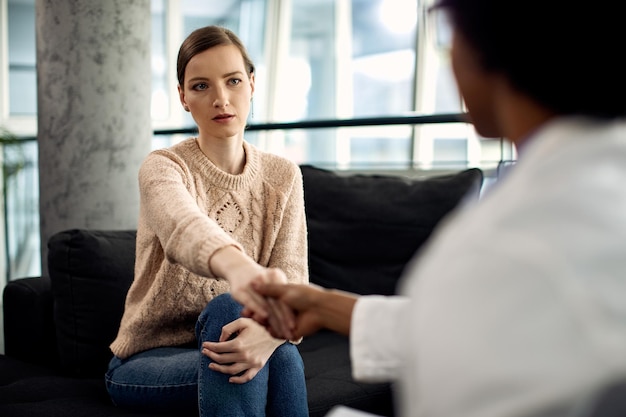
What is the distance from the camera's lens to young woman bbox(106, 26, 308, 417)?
160cm

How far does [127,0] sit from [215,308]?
1.67 meters

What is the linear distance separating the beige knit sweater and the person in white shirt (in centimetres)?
113

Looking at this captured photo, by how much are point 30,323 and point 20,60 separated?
20.9 feet

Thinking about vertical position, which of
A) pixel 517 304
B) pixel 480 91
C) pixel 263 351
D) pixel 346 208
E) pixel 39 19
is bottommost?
pixel 263 351

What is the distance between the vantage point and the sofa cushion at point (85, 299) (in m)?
2.24

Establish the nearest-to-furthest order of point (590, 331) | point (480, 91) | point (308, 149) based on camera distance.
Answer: point (590, 331) < point (480, 91) < point (308, 149)

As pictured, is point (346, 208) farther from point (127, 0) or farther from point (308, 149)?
point (308, 149)

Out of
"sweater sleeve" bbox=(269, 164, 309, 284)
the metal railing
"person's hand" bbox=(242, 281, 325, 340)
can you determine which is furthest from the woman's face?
the metal railing

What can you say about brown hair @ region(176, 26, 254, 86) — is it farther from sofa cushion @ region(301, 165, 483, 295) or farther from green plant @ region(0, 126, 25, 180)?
green plant @ region(0, 126, 25, 180)

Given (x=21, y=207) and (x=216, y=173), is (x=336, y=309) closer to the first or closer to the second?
(x=216, y=173)

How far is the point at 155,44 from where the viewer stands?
30.6ft

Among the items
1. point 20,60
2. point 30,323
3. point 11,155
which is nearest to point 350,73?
point 20,60

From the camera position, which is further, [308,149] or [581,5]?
[308,149]

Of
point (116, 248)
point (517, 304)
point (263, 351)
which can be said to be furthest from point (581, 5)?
point (116, 248)
